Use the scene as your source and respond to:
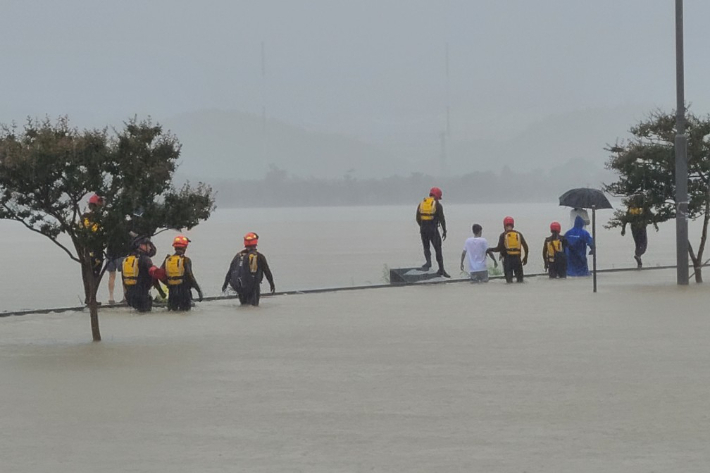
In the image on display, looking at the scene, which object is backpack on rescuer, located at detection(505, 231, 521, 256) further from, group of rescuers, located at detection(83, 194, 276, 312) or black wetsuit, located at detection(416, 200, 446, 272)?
group of rescuers, located at detection(83, 194, 276, 312)

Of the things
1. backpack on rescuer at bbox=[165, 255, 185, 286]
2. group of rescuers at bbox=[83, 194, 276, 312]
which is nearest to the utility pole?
group of rescuers at bbox=[83, 194, 276, 312]

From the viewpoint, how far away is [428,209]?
106 feet

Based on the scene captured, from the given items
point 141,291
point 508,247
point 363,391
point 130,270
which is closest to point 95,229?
point 130,270

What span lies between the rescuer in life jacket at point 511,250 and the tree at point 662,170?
2.31m

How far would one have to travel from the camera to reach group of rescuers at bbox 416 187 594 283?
31391 mm

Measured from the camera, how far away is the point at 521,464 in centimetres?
995

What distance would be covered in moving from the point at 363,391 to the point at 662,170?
59.8ft

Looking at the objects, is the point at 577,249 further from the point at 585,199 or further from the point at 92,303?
the point at 92,303

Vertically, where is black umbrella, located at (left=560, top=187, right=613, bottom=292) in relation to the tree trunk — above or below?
above

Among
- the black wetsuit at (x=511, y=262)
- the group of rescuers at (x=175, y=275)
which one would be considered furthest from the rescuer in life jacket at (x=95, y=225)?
the black wetsuit at (x=511, y=262)

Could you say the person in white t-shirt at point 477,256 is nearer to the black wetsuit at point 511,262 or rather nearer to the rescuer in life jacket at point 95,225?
the black wetsuit at point 511,262

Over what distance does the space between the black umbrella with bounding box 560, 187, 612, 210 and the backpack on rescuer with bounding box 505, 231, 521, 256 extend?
1.57 m

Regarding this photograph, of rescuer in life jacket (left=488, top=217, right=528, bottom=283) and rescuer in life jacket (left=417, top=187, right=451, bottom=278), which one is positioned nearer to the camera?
rescuer in life jacket (left=488, top=217, right=528, bottom=283)

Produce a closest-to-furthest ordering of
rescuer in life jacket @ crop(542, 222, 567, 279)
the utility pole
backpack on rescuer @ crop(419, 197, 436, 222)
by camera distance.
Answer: the utility pole, backpack on rescuer @ crop(419, 197, 436, 222), rescuer in life jacket @ crop(542, 222, 567, 279)
